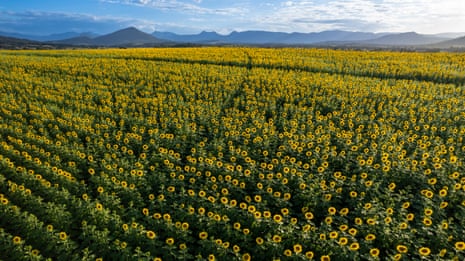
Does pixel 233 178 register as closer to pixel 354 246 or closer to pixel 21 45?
pixel 354 246

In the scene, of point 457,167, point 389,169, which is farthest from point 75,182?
point 457,167

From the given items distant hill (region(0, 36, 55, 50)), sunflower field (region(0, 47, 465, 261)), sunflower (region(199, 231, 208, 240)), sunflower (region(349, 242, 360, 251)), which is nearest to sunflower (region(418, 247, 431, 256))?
sunflower field (region(0, 47, 465, 261))

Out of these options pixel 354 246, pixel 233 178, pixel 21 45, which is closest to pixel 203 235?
pixel 233 178

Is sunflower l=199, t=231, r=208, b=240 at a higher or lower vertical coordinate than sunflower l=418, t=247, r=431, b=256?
lower

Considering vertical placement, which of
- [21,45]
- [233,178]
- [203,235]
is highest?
[21,45]

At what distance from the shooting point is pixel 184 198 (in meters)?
5.35

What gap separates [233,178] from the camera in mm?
6129

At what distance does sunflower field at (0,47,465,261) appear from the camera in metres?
4.37

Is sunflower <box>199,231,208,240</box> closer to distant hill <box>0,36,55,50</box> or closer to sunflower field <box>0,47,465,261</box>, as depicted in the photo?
sunflower field <box>0,47,465,261</box>

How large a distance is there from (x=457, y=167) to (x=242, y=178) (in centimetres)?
479

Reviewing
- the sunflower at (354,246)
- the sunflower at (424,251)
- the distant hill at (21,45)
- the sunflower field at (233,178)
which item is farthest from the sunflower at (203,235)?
the distant hill at (21,45)

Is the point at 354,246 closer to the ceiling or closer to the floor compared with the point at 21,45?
closer to the floor

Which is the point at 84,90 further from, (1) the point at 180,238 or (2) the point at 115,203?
(1) the point at 180,238

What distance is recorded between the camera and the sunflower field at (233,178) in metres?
4.37
